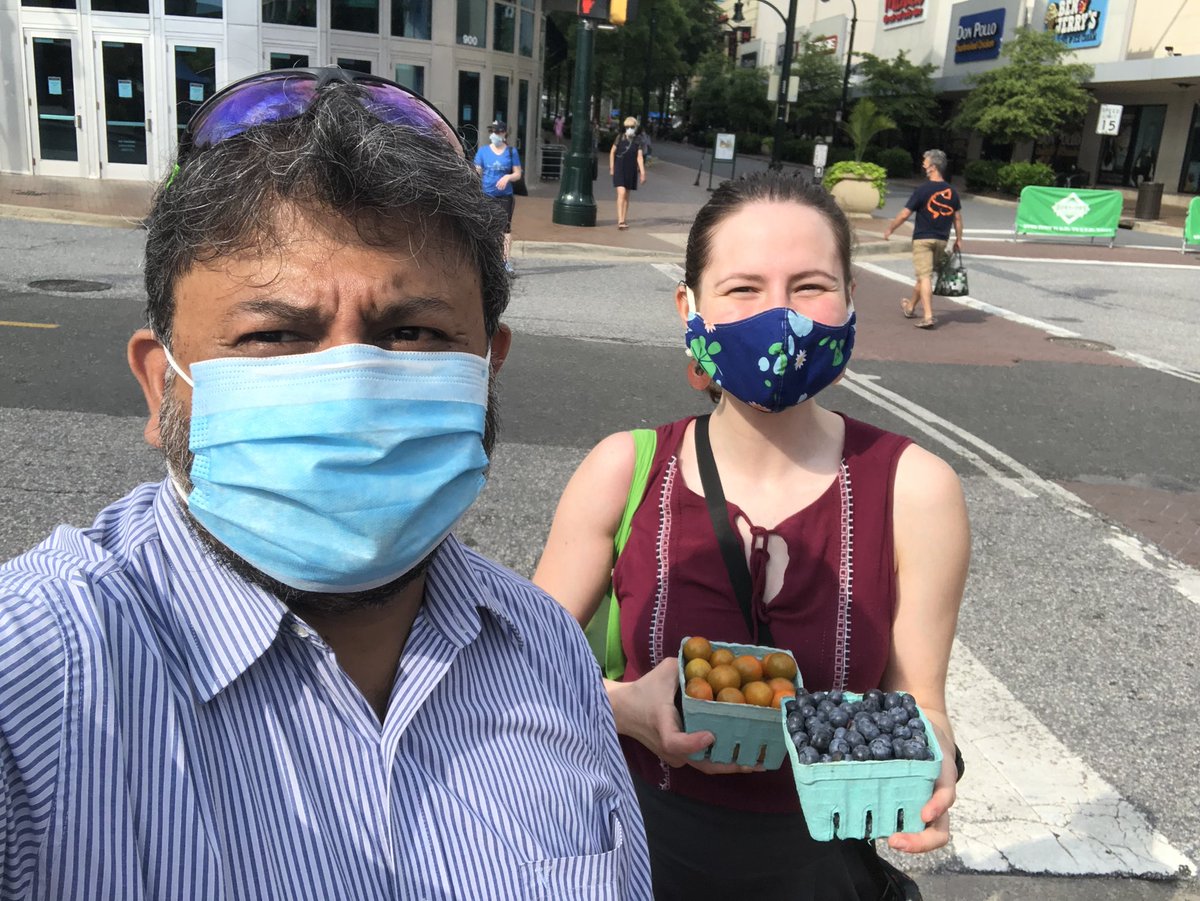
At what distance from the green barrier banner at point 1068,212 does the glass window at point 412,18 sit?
522 inches

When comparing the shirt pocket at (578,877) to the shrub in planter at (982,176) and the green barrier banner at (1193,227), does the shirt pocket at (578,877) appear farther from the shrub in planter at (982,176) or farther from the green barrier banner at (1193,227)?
the shrub in planter at (982,176)

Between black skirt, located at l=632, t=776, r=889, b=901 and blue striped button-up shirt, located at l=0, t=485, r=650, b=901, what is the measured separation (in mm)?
516

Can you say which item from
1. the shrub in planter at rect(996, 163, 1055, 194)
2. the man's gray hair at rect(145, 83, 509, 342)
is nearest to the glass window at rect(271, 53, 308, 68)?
the man's gray hair at rect(145, 83, 509, 342)

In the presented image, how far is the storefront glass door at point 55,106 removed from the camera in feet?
68.0

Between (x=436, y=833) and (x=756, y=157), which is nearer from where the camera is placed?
(x=436, y=833)

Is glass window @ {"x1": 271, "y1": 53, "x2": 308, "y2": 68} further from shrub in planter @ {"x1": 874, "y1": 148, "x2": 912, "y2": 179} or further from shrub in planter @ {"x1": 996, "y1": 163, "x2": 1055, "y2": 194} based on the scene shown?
shrub in planter @ {"x1": 874, "y1": 148, "x2": 912, "y2": 179}

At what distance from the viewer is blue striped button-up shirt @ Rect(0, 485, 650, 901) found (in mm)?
1048

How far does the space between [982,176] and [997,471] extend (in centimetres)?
3382

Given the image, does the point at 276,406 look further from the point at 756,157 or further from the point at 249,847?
the point at 756,157

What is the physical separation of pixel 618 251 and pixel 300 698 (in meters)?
15.6

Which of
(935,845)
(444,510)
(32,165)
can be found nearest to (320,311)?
(444,510)

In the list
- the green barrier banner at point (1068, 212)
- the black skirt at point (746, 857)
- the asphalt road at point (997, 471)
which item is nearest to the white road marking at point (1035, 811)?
the asphalt road at point (997, 471)

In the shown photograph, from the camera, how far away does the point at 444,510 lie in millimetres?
1489

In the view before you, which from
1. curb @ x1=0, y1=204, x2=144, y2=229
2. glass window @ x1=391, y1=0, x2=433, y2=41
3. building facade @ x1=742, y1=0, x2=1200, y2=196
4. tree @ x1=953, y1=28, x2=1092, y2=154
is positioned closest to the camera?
curb @ x1=0, y1=204, x2=144, y2=229
